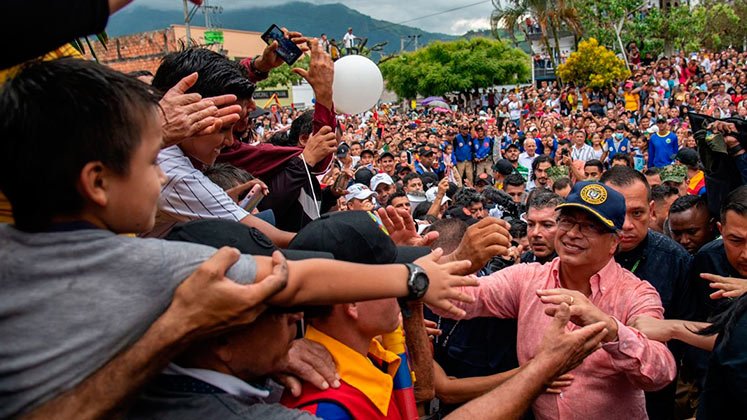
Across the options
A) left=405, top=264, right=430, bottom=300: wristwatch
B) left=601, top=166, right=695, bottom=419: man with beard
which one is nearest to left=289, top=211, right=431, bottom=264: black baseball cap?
left=405, top=264, right=430, bottom=300: wristwatch

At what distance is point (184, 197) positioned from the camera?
2.46 metres

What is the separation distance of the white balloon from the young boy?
2277mm

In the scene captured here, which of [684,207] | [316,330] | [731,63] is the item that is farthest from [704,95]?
[316,330]

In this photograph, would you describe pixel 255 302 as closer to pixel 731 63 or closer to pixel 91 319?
pixel 91 319

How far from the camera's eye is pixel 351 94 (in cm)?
373

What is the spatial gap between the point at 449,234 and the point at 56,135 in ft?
8.42

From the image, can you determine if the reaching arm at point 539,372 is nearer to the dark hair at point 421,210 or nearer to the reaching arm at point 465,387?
the reaching arm at point 465,387

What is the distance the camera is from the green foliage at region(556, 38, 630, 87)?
2722 centimetres

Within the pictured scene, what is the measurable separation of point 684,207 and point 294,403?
3.57 metres

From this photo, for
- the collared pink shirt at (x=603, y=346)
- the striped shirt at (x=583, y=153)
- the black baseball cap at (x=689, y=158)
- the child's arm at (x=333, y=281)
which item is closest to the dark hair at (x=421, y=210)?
the black baseball cap at (x=689, y=158)

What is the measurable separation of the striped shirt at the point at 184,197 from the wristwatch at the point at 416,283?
1.01 metres

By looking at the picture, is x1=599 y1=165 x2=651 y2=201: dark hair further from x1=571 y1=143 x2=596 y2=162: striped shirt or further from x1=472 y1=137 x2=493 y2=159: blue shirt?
x1=472 y1=137 x2=493 y2=159: blue shirt

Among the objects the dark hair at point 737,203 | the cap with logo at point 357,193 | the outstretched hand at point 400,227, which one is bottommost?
the cap with logo at point 357,193

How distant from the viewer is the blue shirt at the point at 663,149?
42.2 feet
